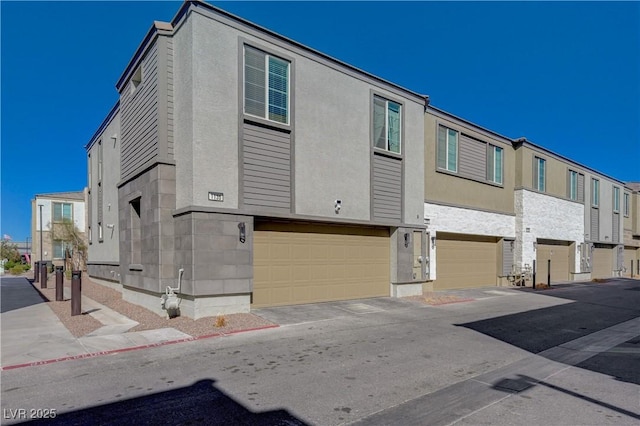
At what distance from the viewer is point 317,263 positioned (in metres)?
12.7

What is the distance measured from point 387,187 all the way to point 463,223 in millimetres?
5718

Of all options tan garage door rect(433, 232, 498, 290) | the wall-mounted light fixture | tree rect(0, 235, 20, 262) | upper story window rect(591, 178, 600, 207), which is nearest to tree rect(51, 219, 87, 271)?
tree rect(0, 235, 20, 262)

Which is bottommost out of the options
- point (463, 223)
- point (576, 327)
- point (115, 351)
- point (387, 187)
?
point (576, 327)

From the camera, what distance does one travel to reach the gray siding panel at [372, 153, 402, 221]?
1426cm

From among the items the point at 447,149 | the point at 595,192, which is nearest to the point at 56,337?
the point at 447,149

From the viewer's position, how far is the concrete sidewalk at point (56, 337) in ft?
22.0

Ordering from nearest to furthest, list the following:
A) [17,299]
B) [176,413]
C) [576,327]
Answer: [176,413], [576,327], [17,299]

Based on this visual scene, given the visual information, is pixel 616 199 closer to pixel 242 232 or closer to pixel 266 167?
pixel 266 167

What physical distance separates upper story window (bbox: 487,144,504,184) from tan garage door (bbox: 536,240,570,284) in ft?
18.1

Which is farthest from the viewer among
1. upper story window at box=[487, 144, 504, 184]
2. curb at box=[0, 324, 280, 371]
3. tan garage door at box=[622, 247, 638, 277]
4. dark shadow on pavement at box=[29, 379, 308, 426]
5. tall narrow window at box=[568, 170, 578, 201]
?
tan garage door at box=[622, 247, 638, 277]

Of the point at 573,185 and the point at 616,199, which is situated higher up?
the point at 573,185

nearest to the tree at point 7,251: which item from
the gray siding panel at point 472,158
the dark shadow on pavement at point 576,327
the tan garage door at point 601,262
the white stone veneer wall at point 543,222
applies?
the gray siding panel at point 472,158

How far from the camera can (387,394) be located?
5055 millimetres

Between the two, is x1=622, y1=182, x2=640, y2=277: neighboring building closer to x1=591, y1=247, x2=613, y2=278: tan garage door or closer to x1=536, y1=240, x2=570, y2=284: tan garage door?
x1=591, y1=247, x2=613, y2=278: tan garage door
